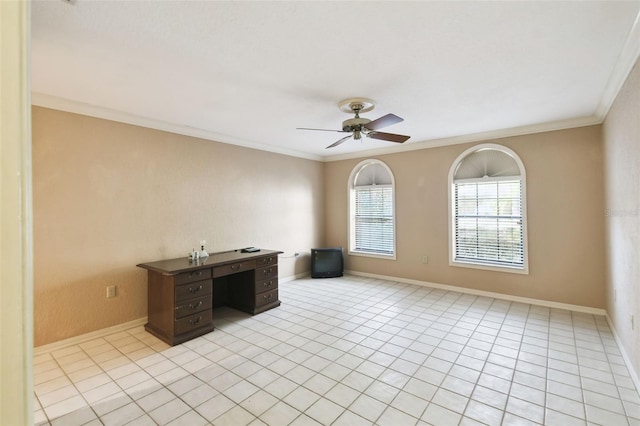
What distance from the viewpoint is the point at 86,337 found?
325cm

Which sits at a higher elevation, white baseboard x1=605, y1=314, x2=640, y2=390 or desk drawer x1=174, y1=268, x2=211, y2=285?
desk drawer x1=174, y1=268, x2=211, y2=285

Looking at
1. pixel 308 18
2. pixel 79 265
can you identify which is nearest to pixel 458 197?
pixel 308 18

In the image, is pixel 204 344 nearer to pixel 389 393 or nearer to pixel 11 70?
pixel 389 393

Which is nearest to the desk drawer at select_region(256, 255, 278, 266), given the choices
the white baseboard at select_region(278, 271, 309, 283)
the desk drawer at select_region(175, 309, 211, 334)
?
the desk drawer at select_region(175, 309, 211, 334)

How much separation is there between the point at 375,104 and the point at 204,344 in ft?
10.2

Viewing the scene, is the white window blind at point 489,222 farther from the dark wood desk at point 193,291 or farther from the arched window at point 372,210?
the dark wood desk at point 193,291

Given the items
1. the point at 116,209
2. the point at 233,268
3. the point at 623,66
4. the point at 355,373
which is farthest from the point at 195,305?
the point at 623,66

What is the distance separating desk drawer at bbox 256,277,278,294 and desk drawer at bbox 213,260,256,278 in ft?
0.84

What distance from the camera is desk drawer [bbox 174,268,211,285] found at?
127 inches

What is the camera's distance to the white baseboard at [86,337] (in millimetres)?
2988

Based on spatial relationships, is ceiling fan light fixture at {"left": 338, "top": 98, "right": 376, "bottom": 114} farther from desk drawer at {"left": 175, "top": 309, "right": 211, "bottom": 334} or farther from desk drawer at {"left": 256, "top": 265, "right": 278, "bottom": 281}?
desk drawer at {"left": 175, "top": 309, "right": 211, "bottom": 334}

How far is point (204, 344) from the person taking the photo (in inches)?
125

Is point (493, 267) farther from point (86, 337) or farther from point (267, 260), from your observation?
point (86, 337)

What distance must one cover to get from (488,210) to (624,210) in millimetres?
1944
